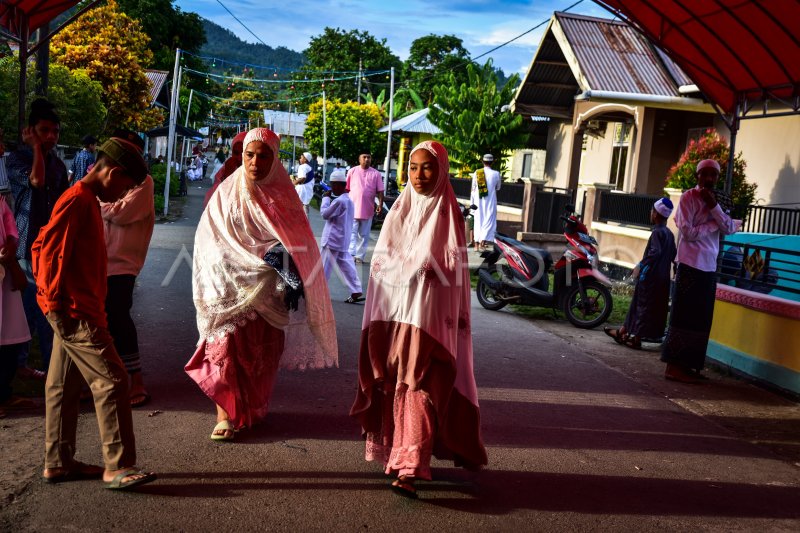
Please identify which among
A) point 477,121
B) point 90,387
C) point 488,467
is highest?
point 477,121

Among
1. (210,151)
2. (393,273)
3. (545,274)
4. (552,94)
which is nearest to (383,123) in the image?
(552,94)

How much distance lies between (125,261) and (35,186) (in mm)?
966

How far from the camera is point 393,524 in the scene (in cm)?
400

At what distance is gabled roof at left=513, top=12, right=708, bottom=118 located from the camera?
1672 centimetres

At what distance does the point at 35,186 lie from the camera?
6027 millimetres

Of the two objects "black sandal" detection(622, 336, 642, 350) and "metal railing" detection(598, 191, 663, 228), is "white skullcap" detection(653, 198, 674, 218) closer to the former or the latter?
"black sandal" detection(622, 336, 642, 350)

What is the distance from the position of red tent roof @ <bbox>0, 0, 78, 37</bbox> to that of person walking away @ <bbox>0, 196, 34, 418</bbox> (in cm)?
397

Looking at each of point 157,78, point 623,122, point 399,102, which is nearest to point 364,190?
point 623,122

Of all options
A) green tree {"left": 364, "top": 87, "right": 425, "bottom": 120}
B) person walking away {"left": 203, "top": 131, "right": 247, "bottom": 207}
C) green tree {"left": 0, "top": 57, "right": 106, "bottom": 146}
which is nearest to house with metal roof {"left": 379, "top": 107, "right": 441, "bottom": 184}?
green tree {"left": 364, "top": 87, "right": 425, "bottom": 120}

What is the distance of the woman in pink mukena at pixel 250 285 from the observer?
5.17m

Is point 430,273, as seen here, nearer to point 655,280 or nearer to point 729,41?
point 655,280

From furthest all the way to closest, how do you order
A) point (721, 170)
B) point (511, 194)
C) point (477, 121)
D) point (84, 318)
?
point (477, 121), point (511, 194), point (721, 170), point (84, 318)

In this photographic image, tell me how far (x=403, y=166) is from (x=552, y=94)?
18260 mm

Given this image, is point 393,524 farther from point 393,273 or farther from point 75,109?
point 75,109
